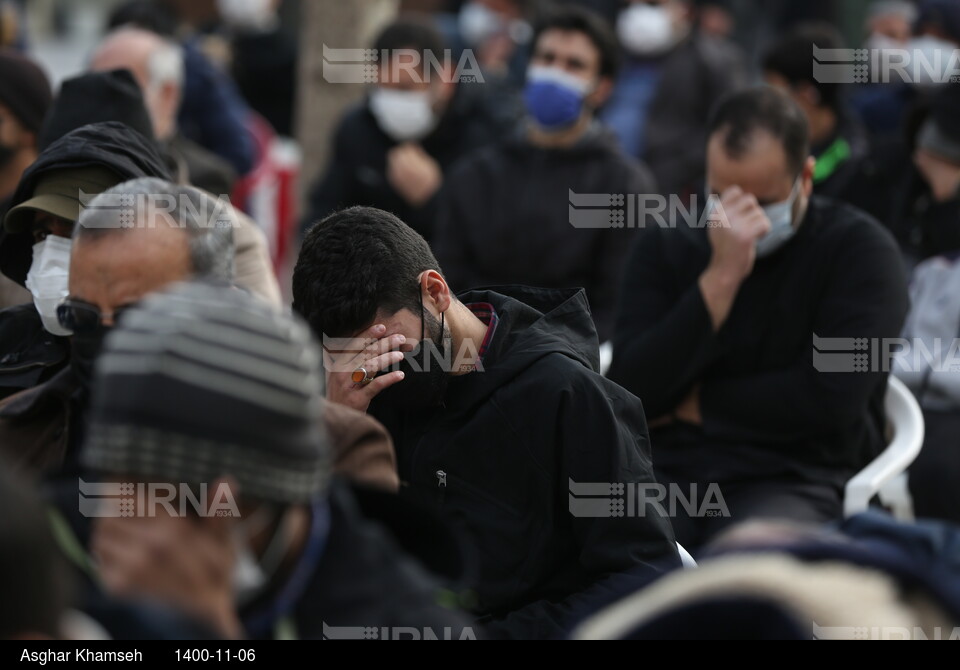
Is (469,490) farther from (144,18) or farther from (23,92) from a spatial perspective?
(144,18)

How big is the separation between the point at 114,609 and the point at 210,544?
0.57ft

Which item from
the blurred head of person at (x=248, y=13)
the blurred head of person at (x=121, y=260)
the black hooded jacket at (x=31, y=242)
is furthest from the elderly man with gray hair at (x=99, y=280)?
the blurred head of person at (x=248, y=13)

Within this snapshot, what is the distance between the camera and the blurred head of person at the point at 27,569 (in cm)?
163

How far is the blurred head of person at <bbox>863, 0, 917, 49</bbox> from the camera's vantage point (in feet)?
30.9

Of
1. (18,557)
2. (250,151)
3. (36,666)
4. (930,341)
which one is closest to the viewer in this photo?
(18,557)

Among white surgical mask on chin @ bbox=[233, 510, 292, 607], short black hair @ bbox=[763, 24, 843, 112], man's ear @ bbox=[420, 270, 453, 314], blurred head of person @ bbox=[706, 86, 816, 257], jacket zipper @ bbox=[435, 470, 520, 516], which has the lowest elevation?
jacket zipper @ bbox=[435, 470, 520, 516]

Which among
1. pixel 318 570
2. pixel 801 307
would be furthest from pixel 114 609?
pixel 801 307

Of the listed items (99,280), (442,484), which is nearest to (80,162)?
(99,280)

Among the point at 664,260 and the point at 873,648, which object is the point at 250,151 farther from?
the point at 873,648

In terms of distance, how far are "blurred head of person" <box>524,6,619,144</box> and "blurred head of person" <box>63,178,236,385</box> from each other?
330cm

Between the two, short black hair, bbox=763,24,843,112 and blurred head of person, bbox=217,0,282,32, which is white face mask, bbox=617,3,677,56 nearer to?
short black hair, bbox=763,24,843,112

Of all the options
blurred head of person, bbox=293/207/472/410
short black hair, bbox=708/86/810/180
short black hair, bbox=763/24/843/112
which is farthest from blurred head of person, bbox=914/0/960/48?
blurred head of person, bbox=293/207/472/410

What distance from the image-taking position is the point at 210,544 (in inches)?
74.0

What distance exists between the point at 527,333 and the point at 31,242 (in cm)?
148
